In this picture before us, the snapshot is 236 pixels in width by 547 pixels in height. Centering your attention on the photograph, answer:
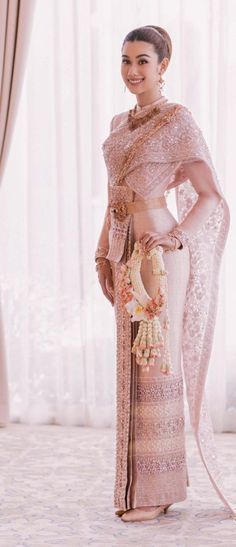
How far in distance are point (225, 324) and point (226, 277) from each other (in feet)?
0.72

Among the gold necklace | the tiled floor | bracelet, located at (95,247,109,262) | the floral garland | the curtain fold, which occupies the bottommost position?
the tiled floor

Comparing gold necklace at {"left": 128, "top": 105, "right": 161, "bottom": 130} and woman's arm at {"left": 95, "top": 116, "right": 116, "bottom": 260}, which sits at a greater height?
gold necklace at {"left": 128, "top": 105, "right": 161, "bottom": 130}

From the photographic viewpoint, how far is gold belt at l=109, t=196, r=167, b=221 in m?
2.90

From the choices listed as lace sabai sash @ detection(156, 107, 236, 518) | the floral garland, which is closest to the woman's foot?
lace sabai sash @ detection(156, 107, 236, 518)

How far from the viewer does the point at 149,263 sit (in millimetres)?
2850

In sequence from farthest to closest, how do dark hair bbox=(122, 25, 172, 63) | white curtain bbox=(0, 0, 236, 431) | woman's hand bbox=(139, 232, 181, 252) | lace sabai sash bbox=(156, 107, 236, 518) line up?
white curtain bbox=(0, 0, 236, 431) < lace sabai sash bbox=(156, 107, 236, 518) < dark hair bbox=(122, 25, 172, 63) < woman's hand bbox=(139, 232, 181, 252)

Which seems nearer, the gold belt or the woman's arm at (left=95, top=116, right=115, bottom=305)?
the gold belt

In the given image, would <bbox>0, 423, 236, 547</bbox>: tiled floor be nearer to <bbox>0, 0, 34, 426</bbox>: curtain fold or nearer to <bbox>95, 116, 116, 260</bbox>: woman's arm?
<bbox>0, 0, 34, 426</bbox>: curtain fold

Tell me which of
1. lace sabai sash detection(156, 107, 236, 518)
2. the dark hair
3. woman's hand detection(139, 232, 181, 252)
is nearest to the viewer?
woman's hand detection(139, 232, 181, 252)

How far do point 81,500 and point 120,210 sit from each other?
1.04m

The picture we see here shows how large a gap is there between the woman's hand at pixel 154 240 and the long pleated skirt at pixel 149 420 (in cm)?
12

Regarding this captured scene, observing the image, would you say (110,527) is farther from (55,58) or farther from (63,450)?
(55,58)

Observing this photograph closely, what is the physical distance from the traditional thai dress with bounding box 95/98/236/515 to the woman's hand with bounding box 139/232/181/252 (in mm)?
59

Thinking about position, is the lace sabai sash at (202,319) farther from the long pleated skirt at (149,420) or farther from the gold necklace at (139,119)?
the gold necklace at (139,119)
